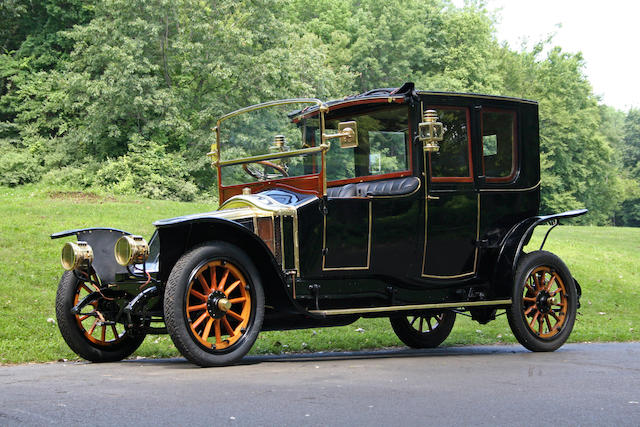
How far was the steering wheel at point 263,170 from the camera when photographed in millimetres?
8422

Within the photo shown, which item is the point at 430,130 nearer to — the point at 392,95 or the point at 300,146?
the point at 392,95

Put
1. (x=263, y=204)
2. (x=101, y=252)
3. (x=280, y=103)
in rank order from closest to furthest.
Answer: (x=263, y=204), (x=101, y=252), (x=280, y=103)

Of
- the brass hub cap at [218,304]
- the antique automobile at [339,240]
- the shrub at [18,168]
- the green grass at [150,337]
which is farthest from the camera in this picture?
the shrub at [18,168]

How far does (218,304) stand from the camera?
22.5ft

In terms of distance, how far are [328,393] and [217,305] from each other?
1708mm

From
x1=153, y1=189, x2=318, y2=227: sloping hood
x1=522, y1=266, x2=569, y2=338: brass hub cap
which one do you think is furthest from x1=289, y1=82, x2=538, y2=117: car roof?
x1=522, y1=266, x2=569, y2=338: brass hub cap

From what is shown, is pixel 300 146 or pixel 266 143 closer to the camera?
pixel 300 146

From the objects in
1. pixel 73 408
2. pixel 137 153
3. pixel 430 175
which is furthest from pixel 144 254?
pixel 137 153

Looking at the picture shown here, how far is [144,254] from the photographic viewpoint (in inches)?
283

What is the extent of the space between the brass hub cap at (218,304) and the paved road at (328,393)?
31 cm

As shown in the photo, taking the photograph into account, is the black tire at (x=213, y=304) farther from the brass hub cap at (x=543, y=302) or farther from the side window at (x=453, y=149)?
the brass hub cap at (x=543, y=302)

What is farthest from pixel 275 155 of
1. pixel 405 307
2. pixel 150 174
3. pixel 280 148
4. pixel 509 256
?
pixel 150 174

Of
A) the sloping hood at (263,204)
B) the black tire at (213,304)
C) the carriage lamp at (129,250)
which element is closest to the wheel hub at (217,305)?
the black tire at (213,304)

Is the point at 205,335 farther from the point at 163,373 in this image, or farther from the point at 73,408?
the point at 73,408
